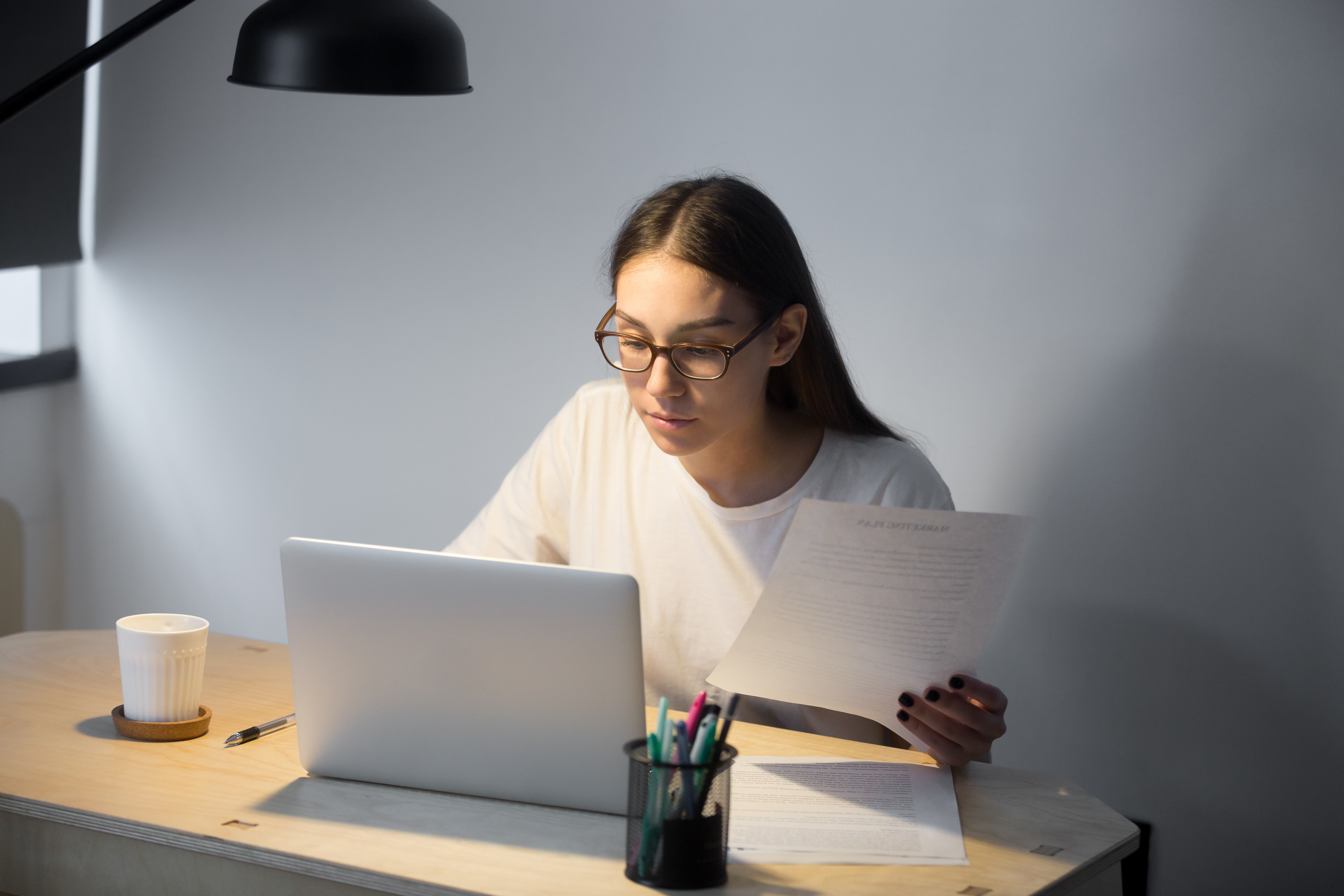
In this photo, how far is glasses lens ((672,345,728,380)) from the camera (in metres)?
1.41

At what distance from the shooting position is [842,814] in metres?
1.10

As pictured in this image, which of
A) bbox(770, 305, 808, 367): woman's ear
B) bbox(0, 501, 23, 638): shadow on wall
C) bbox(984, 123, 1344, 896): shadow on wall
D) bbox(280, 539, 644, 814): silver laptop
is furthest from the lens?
bbox(0, 501, 23, 638): shadow on wall

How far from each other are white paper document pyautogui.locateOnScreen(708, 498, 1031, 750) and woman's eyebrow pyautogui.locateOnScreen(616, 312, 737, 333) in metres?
0.39

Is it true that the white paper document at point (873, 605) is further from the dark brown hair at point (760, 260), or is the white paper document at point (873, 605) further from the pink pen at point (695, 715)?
the dark brown hair at point (760, 260)

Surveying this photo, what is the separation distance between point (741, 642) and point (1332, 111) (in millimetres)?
1200

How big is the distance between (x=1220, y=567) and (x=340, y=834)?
4.49 ft

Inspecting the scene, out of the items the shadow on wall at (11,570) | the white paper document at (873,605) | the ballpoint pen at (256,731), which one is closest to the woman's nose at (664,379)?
the white paper document at (873,605)

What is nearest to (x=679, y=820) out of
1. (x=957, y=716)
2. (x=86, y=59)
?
(x=957, y=716)

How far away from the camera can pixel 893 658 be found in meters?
1.14

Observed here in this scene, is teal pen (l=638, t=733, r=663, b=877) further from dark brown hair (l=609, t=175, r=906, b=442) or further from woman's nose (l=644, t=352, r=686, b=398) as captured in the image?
dark brown hair (l=609, t=175, r=906, b=442)

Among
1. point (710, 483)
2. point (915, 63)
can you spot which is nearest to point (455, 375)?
point (710, 483)

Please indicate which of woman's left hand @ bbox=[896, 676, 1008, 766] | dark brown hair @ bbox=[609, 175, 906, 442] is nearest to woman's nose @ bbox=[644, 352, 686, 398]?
dark brown hair @ bbox=[609, 175, 906, 442]

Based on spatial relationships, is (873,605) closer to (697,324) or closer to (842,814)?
(842,814)

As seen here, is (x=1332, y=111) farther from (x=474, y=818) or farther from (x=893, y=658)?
(x=474, y=818)
